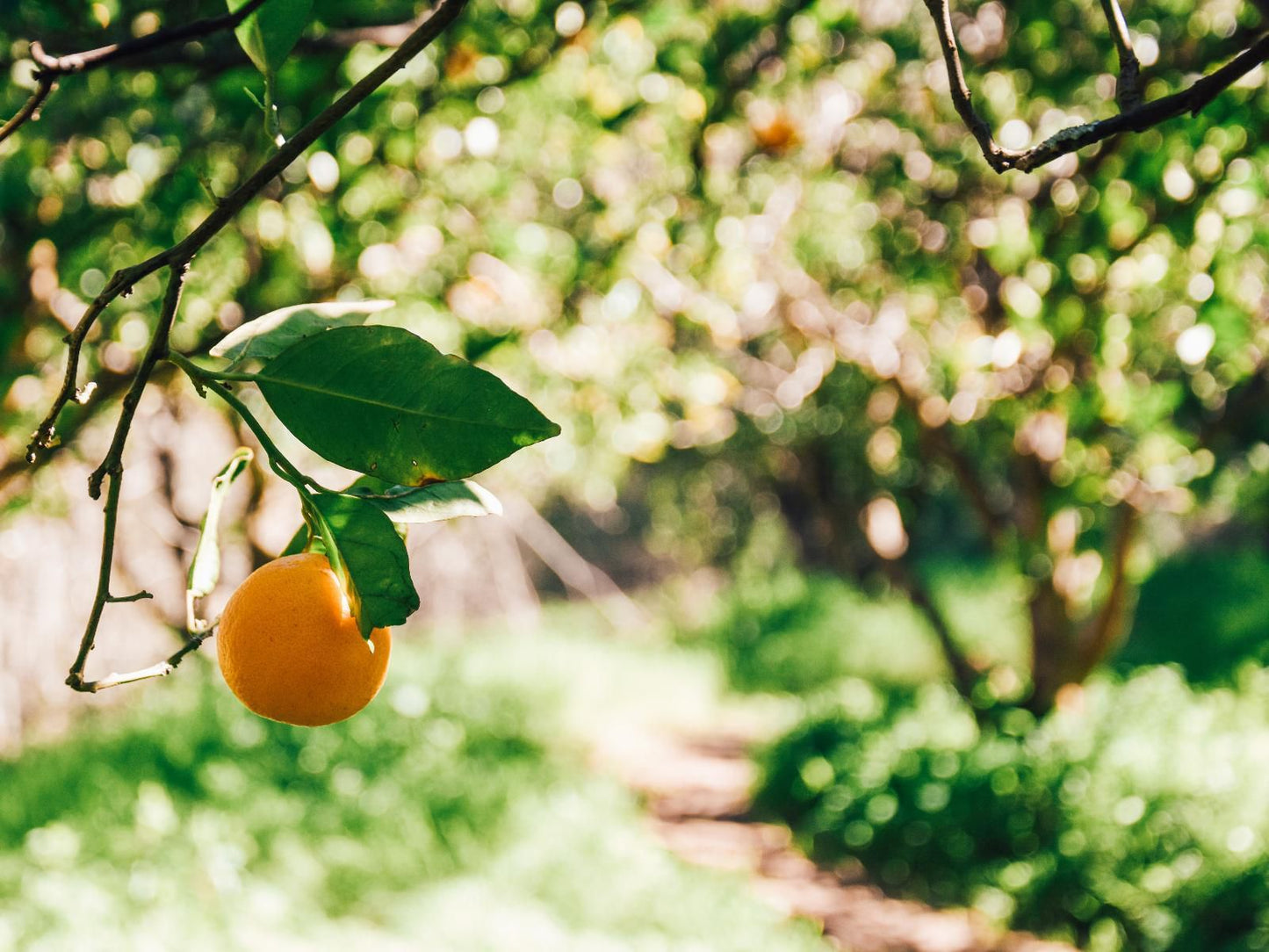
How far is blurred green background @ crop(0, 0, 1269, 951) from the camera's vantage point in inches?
72.6

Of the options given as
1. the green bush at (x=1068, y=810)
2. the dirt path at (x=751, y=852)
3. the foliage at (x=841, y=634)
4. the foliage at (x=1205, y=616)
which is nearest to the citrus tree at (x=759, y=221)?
the green bush at (x=1068, y=810)

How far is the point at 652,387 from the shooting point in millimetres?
3654

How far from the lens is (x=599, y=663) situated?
8.15m

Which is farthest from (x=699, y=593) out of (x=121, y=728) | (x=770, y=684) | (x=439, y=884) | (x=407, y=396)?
(x=407, y=396)

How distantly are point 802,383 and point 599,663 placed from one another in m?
5.01

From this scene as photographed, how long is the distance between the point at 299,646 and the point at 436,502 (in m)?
0.12

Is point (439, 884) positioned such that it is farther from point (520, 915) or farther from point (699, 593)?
point (699, 593)

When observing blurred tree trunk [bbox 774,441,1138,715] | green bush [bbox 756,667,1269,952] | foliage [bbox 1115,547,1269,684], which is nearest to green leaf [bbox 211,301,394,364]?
green bush [bbox 756,667,1269,952]

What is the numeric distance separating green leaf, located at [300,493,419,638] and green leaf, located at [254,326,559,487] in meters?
0.03

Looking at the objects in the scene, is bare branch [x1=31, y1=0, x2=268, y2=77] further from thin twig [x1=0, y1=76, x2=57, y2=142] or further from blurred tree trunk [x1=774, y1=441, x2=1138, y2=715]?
blurred tree trunk [x1=774, y1=441, x2=1138, y2=715]

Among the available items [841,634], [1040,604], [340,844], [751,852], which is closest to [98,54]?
[340,844]

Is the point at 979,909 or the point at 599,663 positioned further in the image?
the point at 599,663

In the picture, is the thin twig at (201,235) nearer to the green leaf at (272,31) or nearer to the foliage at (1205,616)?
the green leaf at (272,31)

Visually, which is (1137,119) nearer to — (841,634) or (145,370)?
(145,370)
